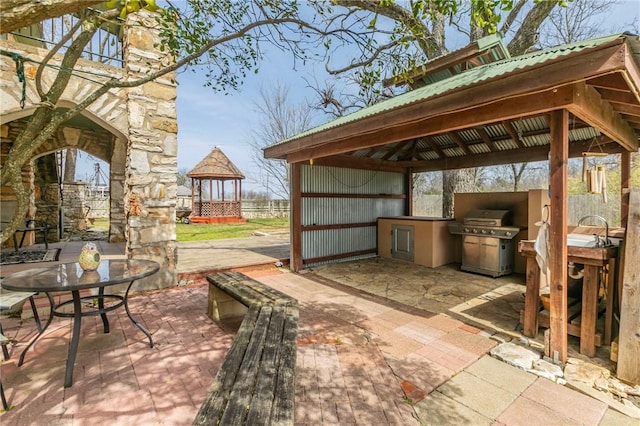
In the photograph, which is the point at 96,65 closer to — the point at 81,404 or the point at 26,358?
the point at 26,358

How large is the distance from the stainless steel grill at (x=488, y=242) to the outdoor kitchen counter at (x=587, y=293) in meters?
2.50

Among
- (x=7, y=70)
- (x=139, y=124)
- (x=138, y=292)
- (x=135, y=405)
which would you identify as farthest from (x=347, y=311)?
(x=7, y=70)

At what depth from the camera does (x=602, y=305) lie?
3.44 metres

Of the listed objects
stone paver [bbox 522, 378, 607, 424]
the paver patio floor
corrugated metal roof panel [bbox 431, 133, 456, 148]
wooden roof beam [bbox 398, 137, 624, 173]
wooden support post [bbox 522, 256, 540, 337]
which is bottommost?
stone paver [bbox 522, 378, 607, 424]

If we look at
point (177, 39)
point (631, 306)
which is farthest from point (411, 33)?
point (631, 306)

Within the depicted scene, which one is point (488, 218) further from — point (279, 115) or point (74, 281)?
point (279, 115)

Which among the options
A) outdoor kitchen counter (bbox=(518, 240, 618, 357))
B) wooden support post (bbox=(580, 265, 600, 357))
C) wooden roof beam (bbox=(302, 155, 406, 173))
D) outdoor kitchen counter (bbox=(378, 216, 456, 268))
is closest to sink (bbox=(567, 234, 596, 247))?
outdoor kitchen counter (bbox=(518, 240, 618, 357))

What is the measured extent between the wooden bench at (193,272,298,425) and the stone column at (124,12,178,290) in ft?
7.86

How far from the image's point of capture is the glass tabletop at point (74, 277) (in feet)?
7.62

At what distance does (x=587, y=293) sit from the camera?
2.89 meters

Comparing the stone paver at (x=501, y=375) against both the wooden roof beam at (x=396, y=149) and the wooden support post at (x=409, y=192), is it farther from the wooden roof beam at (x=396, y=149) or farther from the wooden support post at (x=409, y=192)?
the wooden support post at (x=409, y=192)

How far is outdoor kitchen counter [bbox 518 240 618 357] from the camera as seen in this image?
9.32 ft

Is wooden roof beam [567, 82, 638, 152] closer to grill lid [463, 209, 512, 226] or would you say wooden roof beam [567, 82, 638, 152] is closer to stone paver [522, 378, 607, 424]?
grill lid [463, 209, 512, 226]

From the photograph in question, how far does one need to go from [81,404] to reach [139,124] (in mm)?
3825
